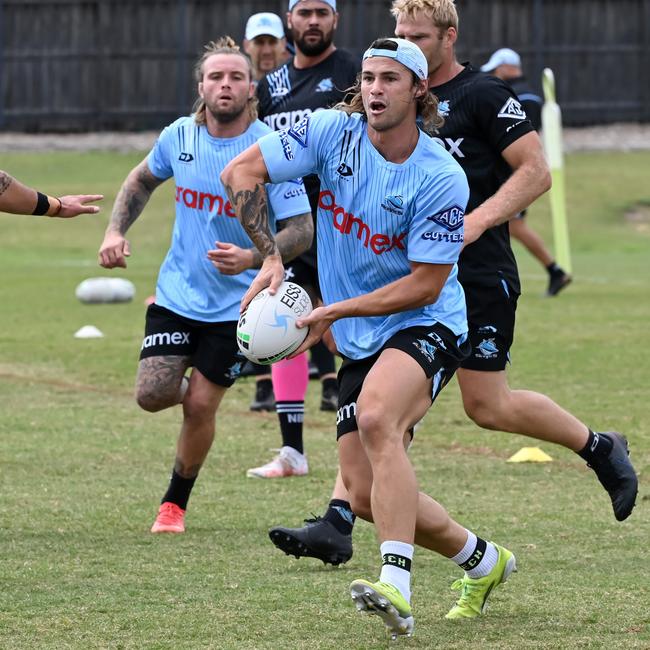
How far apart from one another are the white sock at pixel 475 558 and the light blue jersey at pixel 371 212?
0.78m

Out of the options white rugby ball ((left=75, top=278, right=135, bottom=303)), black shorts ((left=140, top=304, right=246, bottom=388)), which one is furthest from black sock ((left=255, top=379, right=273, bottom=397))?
white rugby ball ((left=75, top=278, right=135, bottom=303))

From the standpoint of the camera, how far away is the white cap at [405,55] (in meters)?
5.25

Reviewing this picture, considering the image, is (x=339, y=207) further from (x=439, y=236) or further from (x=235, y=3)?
(x=235, y=3)

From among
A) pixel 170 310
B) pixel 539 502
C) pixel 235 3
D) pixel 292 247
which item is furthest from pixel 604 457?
pixel 235 3

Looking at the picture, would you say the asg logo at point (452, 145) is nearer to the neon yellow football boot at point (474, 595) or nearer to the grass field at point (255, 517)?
the grass field at point (255, 517)

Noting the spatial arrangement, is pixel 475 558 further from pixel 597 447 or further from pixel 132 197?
pixel 132 197

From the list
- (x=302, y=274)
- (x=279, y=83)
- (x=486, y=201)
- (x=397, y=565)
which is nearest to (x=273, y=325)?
(x=397, y=565)

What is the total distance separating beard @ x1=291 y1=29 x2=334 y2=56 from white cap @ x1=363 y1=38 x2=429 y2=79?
326 centimetres

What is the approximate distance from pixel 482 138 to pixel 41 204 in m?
1.93

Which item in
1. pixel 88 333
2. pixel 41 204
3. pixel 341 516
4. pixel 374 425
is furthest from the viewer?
pixel 88 333

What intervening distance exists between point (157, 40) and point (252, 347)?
29.4 meters

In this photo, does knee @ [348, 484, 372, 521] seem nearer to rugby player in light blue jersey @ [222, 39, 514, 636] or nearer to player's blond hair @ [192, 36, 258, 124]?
rugby player in light blue jersey @ [222, 39, 514, 636]

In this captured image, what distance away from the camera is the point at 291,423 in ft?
27.2

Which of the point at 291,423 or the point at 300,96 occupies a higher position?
the point at 300,96
